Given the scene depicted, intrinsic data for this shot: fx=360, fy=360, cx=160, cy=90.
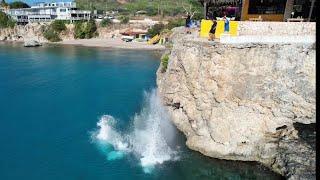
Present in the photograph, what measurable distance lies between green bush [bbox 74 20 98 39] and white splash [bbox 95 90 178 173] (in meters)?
81.4

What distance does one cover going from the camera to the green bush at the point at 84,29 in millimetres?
115062

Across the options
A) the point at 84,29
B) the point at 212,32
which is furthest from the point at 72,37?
the point at 212,32

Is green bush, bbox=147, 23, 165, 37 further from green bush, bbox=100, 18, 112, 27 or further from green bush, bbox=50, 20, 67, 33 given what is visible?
green bush, bbox=50, 20, 67, 33

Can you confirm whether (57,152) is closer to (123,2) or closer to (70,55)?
(70,55)

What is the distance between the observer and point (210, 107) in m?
26.8

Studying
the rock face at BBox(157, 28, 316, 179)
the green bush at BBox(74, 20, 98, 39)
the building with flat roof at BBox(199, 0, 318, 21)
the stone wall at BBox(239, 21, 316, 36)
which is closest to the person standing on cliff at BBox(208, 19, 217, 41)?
the rock face at BBox(157, 28, 316, 179)

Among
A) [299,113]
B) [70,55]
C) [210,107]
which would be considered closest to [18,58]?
[70,55]

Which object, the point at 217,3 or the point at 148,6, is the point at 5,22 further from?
the point at 217,3

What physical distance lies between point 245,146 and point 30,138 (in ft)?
63.4

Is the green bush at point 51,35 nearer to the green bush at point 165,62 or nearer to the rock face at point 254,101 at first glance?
the green bush at point 165,62

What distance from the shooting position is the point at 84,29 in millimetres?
115250

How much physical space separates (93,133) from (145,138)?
5602mm

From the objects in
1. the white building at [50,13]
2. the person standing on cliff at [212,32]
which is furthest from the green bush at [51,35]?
the person standing on cliff at [212,32]

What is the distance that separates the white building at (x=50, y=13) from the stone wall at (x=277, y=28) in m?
102
